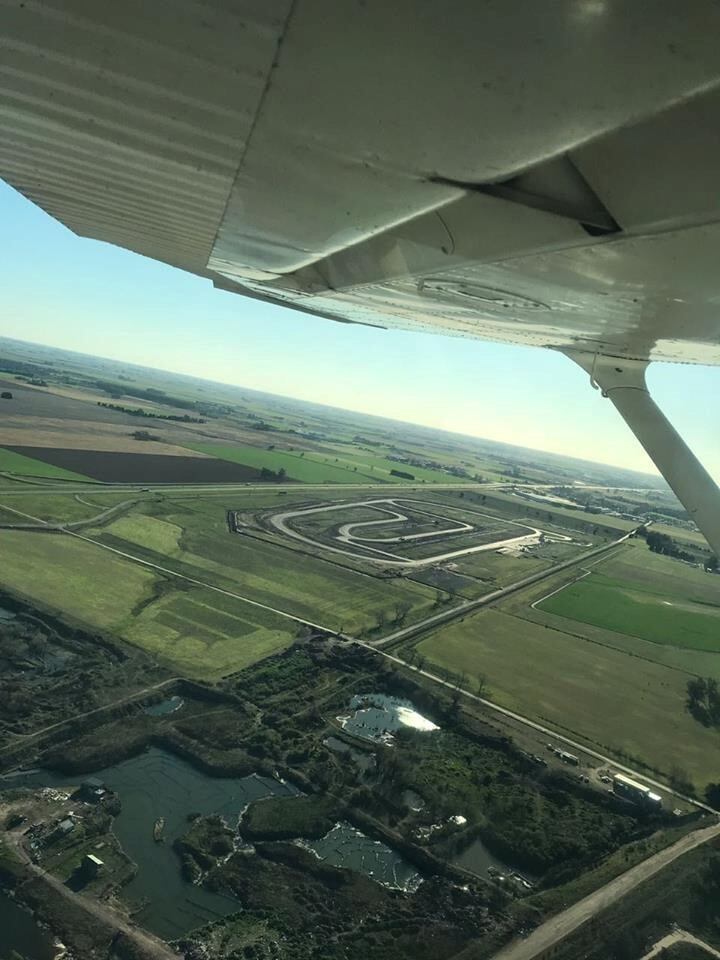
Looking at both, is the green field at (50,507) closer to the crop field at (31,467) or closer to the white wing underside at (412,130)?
the crop field at (31,467)

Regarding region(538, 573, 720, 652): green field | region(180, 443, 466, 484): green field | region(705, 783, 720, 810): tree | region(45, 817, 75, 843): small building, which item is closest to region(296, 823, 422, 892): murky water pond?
region(45, 817, 75, 843): small building

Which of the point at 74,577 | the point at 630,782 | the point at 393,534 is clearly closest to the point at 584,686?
the point at 630,782

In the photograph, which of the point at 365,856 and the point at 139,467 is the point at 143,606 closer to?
the point at 365,856

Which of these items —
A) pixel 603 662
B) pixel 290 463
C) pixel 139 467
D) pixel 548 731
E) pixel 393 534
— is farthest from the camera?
pixel 290 463

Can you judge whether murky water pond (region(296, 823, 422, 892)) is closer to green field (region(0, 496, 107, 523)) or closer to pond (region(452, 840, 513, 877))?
pond (region(452, 840, 513, 877))

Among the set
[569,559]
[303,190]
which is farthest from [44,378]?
[303,190]

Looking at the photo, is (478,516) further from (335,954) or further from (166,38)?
(166,38)
